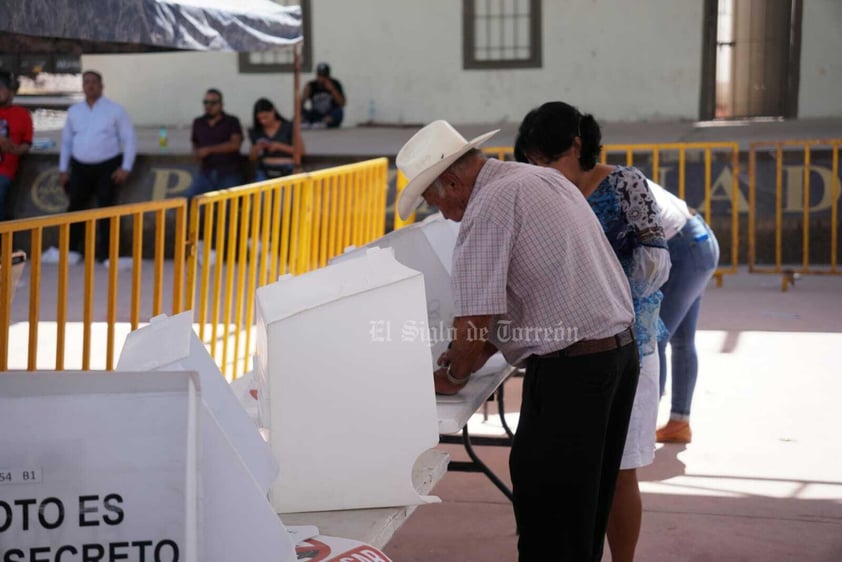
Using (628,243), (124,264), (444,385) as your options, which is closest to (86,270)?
(444,385)

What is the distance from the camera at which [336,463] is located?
10.6 ft

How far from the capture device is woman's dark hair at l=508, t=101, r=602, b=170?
4.00 m

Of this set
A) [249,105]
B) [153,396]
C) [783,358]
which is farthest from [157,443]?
[249,105]

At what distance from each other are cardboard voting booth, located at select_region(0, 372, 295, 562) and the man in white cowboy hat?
1330mm

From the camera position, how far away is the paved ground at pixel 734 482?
15.5 ft

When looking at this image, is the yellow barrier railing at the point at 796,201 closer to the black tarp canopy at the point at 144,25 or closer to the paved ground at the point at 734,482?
the paved ground at the point at 734,482

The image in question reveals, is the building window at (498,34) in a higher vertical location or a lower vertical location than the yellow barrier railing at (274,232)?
higher

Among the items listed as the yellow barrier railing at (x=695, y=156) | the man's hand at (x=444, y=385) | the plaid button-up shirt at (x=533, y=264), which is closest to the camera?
the plaid button-up shirt at (x=533, y=264)

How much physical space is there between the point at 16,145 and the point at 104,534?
34.9 feet

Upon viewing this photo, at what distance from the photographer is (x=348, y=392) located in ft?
10.5

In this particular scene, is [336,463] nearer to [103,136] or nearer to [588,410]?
[588,410]

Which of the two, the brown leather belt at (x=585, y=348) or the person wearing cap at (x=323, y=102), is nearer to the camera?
the brown leather belt at (x=585, y=348)

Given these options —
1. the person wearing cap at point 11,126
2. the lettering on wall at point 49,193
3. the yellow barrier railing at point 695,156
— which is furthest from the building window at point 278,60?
the yellow barrier railing at point 695,156

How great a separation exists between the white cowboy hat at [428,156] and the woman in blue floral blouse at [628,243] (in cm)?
45
